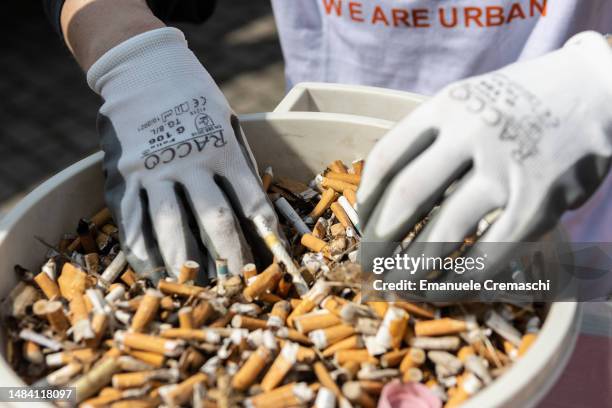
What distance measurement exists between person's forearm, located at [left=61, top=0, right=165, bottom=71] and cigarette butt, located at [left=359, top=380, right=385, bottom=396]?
553 millimetres

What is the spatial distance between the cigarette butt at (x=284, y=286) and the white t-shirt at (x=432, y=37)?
0.51m

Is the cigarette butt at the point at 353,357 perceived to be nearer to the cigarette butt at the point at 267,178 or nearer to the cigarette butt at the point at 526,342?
the cigarette butt at the point at 526,342

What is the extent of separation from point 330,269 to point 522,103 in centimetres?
31

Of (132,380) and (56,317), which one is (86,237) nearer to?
(56,317)

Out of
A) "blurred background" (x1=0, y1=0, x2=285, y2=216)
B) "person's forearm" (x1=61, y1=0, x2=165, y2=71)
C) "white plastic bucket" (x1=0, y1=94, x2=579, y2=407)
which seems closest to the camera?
"white plastic bucket" (x1=0, y1=94, x2=579, y2=407)

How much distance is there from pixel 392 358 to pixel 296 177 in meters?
0.40

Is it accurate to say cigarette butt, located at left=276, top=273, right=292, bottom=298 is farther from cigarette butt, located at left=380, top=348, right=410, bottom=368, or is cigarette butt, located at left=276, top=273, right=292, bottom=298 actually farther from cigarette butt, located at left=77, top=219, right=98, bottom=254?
cigarette butt, located at left=77, top=219, right=98, bottom=254

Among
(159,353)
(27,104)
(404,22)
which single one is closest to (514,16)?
(404,22)

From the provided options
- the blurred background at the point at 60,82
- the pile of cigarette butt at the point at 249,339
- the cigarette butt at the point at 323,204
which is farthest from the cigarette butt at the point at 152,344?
the blurred background at the point at 60,82

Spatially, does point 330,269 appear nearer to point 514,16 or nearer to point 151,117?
point 151,117

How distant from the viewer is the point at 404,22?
110 centimetres

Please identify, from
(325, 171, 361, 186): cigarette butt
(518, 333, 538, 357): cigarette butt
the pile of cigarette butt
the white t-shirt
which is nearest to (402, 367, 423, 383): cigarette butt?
the pile of cigarette butt

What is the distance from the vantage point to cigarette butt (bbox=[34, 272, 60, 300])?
2.62 ft

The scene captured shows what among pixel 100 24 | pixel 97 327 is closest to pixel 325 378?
pixel 97 327
